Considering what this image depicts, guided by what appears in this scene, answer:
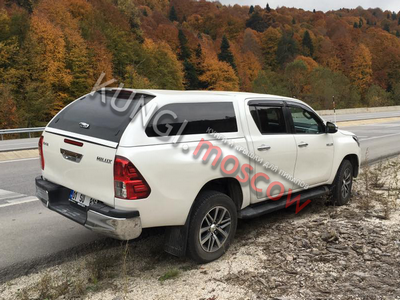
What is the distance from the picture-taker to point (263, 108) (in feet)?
16.8

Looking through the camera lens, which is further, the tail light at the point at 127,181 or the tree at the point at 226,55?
the tree at the point at 226,55

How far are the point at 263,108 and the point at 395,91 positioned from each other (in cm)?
8745

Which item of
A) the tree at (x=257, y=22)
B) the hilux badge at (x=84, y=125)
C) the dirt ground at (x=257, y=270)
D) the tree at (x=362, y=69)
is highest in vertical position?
the tree at (x=257, y=22)

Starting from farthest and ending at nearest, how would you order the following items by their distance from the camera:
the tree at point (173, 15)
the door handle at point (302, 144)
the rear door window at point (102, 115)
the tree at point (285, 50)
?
1. the tree at point (173, 15)
2. the tree at point (285, 50)
3. the door handle at point (302, 144)
4. the rear door window at point (102, 115)

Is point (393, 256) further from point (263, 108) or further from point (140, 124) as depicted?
point (140, 124)

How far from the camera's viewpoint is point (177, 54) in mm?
83188

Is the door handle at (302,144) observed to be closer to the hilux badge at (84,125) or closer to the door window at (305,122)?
the door window at (305,122)

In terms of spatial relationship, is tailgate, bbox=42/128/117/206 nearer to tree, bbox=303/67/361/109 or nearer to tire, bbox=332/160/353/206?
tire, bbox=332/160/353/206

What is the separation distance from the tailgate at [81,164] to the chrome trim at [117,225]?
0.54 ft

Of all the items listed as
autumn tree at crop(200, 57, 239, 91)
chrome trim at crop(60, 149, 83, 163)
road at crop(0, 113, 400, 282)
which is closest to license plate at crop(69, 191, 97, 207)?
chrome trim at crop(60, 149, 83, 163)

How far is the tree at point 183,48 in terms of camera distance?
82.2 metres

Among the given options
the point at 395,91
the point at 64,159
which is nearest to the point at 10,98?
the point at 64,159

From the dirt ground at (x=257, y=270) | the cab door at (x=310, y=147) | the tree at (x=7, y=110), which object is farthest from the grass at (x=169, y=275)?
the tree at (x=7, y=110)

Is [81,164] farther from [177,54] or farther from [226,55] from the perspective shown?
[226,55]
